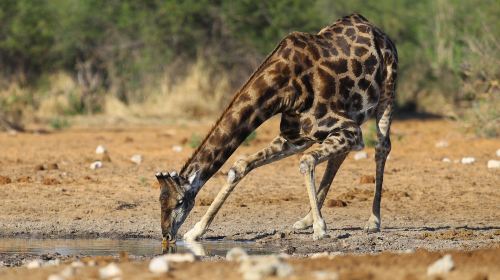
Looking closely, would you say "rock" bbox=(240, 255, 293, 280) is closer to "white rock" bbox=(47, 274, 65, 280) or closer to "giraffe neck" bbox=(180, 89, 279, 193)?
"white rock" bbox=(47, 274, 65, 280)

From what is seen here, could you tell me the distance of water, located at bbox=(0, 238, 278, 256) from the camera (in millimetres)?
8312

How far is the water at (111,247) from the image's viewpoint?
831cm

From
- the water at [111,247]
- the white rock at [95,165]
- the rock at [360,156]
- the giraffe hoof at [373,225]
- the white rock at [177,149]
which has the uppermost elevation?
the white rock at [95,165]

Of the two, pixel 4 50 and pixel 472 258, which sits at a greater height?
pixel 4 50

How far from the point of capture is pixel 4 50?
2630 cm

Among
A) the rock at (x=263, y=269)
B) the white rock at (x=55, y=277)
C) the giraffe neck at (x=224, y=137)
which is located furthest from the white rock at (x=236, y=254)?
the giraffe neck at (x=224, y=137)

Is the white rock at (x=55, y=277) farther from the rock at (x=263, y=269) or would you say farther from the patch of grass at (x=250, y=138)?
the patch of grass at (x=250, y=138)

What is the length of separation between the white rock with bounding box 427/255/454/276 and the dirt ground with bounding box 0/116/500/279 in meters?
0.19

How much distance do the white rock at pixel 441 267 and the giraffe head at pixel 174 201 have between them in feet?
9.29

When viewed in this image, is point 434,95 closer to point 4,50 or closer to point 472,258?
point 4,50

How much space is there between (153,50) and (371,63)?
1616 cm

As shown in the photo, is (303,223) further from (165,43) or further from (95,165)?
(165,43)

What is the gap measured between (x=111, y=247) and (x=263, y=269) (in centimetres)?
324

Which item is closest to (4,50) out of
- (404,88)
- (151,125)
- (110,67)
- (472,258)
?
(110,67)
